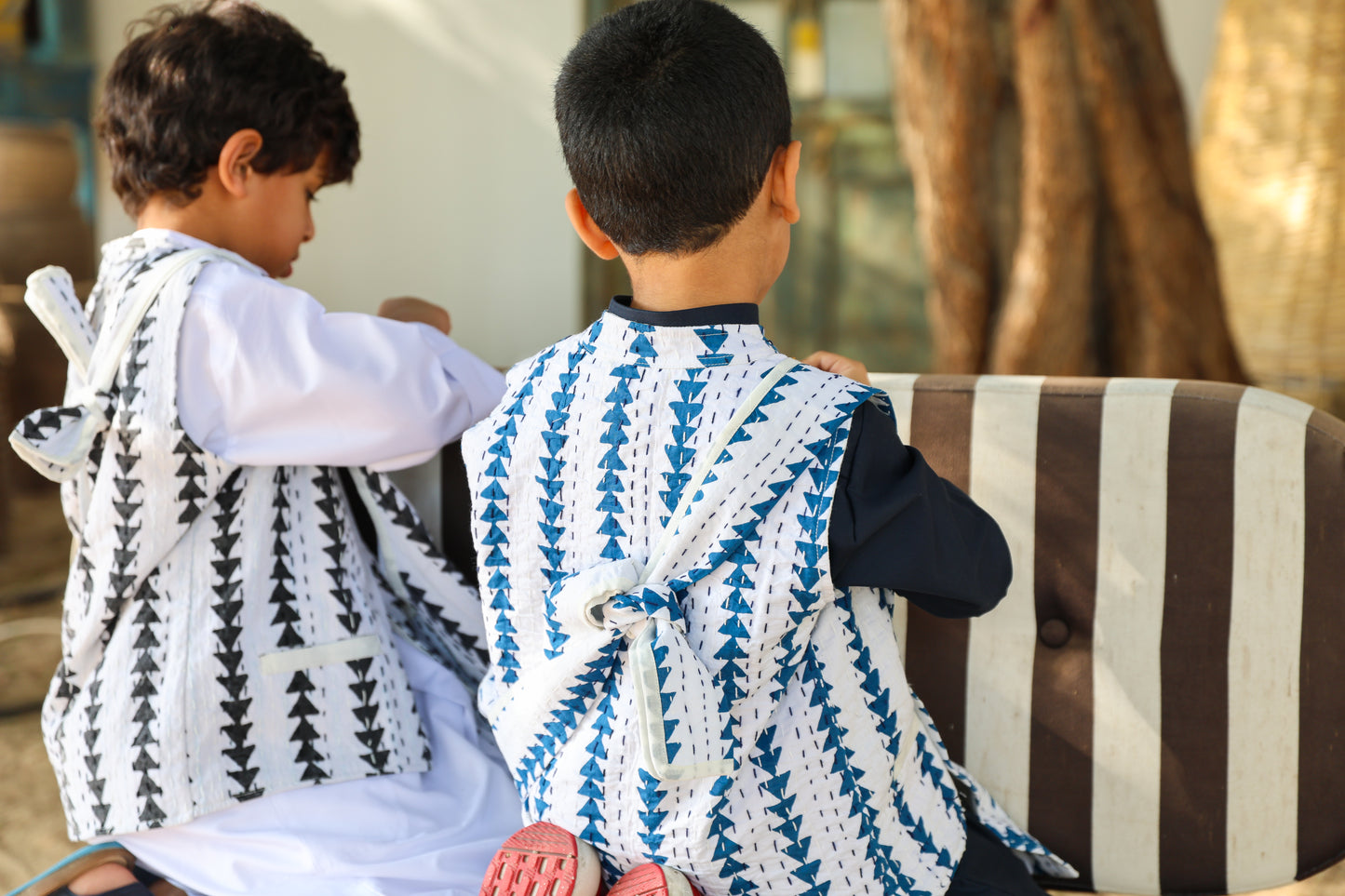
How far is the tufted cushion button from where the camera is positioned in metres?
1.16

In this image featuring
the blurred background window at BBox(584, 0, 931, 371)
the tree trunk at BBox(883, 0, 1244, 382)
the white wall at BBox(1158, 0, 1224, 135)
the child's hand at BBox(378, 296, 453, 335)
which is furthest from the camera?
the blurred background window at BBox(584, 0, 931, 371)

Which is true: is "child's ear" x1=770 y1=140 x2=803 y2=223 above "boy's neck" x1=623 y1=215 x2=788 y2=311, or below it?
above

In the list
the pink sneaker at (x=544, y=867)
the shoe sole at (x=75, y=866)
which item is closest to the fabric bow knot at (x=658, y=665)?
the pink sneaker at (x=544, y=867)

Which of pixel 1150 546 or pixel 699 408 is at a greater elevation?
pixel 699 408

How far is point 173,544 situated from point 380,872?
1.21 ft

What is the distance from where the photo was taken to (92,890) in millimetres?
1049

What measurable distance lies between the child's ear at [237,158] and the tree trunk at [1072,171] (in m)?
1.69

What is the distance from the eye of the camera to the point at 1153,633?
112 cm

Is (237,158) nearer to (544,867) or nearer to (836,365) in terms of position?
(836,365)

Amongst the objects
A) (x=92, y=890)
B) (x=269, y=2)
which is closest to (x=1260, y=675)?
(x=92, y=890)

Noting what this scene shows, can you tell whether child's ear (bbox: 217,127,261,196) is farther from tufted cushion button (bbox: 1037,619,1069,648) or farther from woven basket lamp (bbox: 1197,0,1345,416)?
woven basket lamp (bbox: 1197,0,1345,416)

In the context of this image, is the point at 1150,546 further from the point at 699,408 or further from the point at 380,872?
the point at 380,872

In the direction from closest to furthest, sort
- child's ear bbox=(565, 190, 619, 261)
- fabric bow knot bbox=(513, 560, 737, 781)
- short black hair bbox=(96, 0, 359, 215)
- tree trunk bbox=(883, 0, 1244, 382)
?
fabric bow knot bbox=(513, 560, 737, 781) → child's ear bbox=(565, 190, 619, 261) → short black hair bbox=(96, 0, 359, 215) → tree trunk bbox=(883, 0, 1244, 382)

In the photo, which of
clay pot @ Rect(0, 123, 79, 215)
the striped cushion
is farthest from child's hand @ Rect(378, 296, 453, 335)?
clay pot @ Rect(0, 123, 79, 215)
